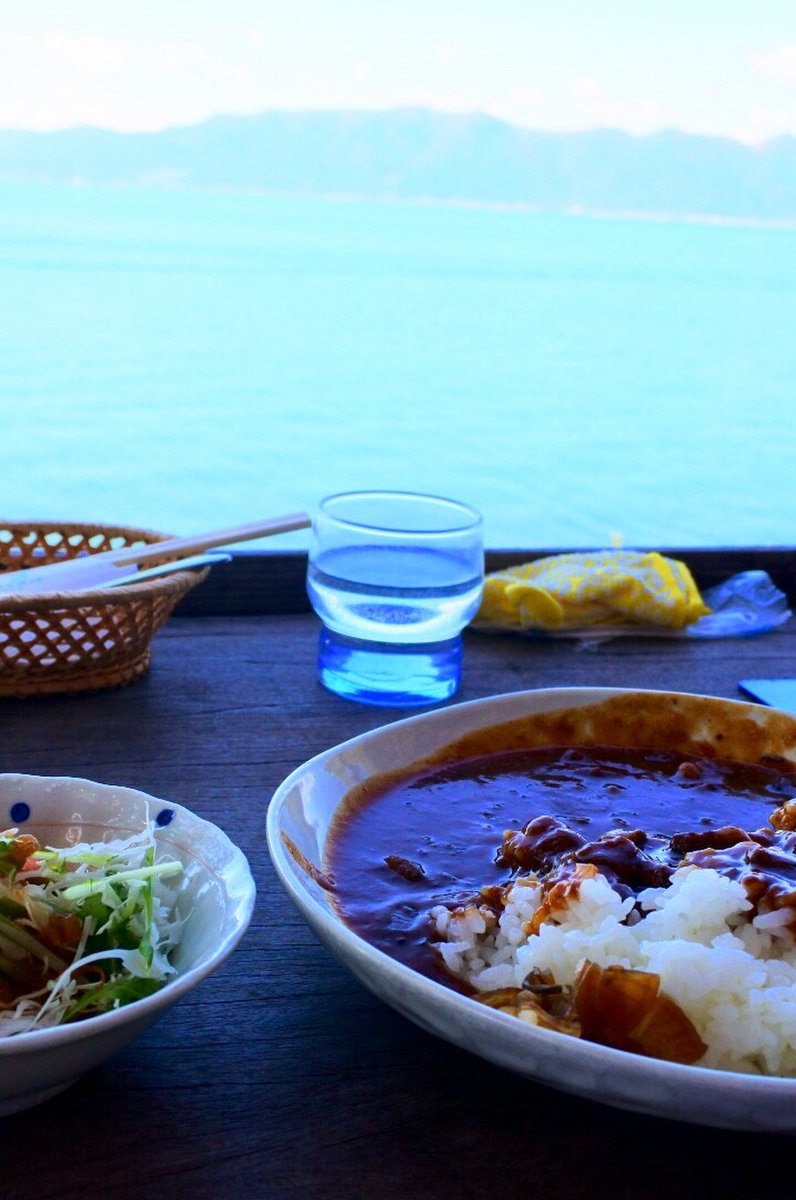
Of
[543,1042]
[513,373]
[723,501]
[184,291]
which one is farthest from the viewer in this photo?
[184,291]

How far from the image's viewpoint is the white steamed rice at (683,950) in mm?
655

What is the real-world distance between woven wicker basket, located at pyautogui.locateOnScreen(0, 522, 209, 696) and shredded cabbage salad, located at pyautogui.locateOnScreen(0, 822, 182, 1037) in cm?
56

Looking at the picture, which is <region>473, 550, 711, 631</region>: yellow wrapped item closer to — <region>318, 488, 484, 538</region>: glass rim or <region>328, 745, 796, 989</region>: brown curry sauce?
<region>318, 488, 484, 538</region>: glass rim

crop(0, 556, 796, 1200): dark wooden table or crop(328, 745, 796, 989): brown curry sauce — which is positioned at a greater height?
crop(328, 745, 796, 989): brown curry sauce

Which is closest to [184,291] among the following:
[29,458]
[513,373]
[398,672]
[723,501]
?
[513,373]

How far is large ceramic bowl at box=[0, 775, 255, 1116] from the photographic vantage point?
2.04ft

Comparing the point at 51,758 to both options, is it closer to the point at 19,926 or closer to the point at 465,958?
the point at 19,926

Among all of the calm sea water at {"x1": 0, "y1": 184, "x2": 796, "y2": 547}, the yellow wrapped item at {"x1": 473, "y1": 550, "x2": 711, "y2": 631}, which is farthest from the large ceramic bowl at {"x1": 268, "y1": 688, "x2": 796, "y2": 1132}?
the calm sea water at {"x1": 0, "y1": 184, "x2": 796, "y2": 547}

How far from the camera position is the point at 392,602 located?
148 centimetres

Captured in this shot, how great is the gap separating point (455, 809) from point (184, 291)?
62.7 ft

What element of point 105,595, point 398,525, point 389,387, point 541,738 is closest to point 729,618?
point 398,525

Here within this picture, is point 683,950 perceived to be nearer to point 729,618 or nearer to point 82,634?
point 82,634

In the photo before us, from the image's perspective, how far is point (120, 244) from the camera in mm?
22938

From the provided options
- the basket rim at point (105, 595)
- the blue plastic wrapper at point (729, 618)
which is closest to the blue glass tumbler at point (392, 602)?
the basket rim at point (105, 595)
